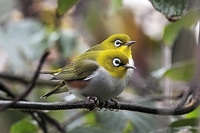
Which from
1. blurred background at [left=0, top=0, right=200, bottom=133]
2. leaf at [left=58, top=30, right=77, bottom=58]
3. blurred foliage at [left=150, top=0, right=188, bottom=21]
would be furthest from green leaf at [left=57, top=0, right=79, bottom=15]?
leaf at [left=58, top=30, right=77, bottom=58]

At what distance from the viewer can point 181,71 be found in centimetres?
163

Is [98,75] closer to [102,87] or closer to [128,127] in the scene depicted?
[102,87]

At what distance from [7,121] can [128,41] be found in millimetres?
914

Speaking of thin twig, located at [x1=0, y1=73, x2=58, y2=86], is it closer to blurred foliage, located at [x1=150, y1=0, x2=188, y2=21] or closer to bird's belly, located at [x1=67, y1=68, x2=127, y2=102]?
bird's belly, located at [x1=67, y1=68, x2=127, y2=102]

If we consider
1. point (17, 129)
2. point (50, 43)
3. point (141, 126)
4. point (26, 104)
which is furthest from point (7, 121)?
point (26, 104)

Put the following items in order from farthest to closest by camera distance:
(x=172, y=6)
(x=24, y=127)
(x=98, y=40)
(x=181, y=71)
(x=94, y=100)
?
1. (x=98, y=40)
2. (x=181, y=71)
3. (x=24, y=127)
4. (x=94, y=100)
5. (x=172, y=6)

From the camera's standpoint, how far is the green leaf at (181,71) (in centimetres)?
160

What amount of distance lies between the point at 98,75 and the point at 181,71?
0.39 meters

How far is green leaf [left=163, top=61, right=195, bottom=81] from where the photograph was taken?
5.25 ft

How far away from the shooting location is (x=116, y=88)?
1.27 metres

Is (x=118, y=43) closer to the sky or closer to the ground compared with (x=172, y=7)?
closer to the ground

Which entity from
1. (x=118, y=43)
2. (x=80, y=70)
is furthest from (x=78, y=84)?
(x=118, y=43)

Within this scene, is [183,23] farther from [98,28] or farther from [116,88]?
[98,28]

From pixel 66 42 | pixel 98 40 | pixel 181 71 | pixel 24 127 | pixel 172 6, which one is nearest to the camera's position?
pixel 172 6
